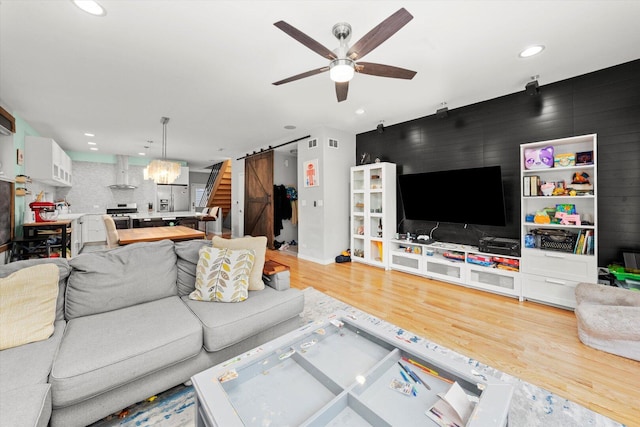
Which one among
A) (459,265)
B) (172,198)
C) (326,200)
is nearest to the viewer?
(459,265)

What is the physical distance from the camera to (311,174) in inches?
200

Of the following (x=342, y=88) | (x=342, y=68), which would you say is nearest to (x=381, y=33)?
(x=342, y=68)

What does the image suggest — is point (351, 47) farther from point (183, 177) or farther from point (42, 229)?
point (183, 177)

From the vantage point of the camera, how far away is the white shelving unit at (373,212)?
177 inches

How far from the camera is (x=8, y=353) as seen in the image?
4.30 ft

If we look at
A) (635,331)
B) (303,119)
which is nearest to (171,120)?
(303,119)

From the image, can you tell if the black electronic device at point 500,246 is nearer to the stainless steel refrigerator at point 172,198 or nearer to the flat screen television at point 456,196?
the flat screen television at point 456,196

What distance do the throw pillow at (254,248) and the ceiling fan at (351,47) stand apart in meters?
1.56

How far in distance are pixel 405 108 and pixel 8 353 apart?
460 cm

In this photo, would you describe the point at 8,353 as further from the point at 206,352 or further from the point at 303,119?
the point at 303,119

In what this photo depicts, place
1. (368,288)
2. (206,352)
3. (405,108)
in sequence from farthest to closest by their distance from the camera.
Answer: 1. (405,108)
2. (368,288)
3. (206,352)

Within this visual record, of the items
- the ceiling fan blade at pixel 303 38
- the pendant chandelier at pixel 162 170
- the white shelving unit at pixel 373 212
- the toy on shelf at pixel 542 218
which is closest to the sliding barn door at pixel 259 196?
the pendant chandelier at pixel 162 170

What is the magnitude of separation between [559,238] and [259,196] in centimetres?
562

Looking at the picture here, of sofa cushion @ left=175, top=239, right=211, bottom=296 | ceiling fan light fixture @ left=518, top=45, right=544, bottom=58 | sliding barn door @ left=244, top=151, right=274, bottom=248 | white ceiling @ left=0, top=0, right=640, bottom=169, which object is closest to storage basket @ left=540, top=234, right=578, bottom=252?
white ceiling @ left=0, top=0, right=640, bottom=169
